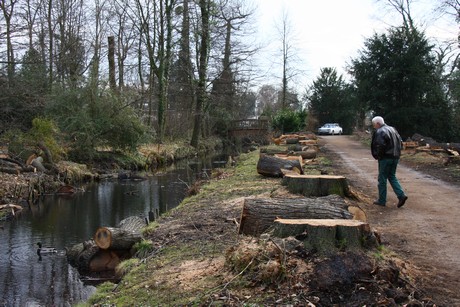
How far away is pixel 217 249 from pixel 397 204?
173 inches

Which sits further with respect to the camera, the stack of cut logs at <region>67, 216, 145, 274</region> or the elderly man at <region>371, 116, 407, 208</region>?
the elderly man at <region>371, 116, 407, 208</region>

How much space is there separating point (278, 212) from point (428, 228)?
2584 millimetres

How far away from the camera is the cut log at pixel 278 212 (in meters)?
6.64

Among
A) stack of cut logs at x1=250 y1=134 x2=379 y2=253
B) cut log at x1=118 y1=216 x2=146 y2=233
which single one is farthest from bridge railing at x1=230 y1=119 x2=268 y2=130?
stack of cut logs at x1=250 y1=134 x2=379 y2=253

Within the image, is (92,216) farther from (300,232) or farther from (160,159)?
(160,159)

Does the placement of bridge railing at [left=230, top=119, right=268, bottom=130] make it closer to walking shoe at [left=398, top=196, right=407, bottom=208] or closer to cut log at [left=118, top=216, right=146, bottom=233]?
cut log at [left=118, top=216, right=146, bottom=233]

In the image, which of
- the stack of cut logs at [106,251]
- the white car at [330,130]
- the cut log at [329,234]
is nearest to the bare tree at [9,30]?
the stack of cut logs at [106,251]

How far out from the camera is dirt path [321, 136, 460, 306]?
531 cm

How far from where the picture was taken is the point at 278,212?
268 inches

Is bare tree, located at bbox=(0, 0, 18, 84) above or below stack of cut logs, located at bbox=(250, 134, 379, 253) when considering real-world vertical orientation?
above

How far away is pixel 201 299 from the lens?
509 cm

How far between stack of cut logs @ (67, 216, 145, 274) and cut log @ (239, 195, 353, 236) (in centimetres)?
294

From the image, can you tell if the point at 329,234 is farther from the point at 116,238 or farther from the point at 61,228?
the point at 61,228

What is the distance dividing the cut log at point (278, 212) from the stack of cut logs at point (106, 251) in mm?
2943
